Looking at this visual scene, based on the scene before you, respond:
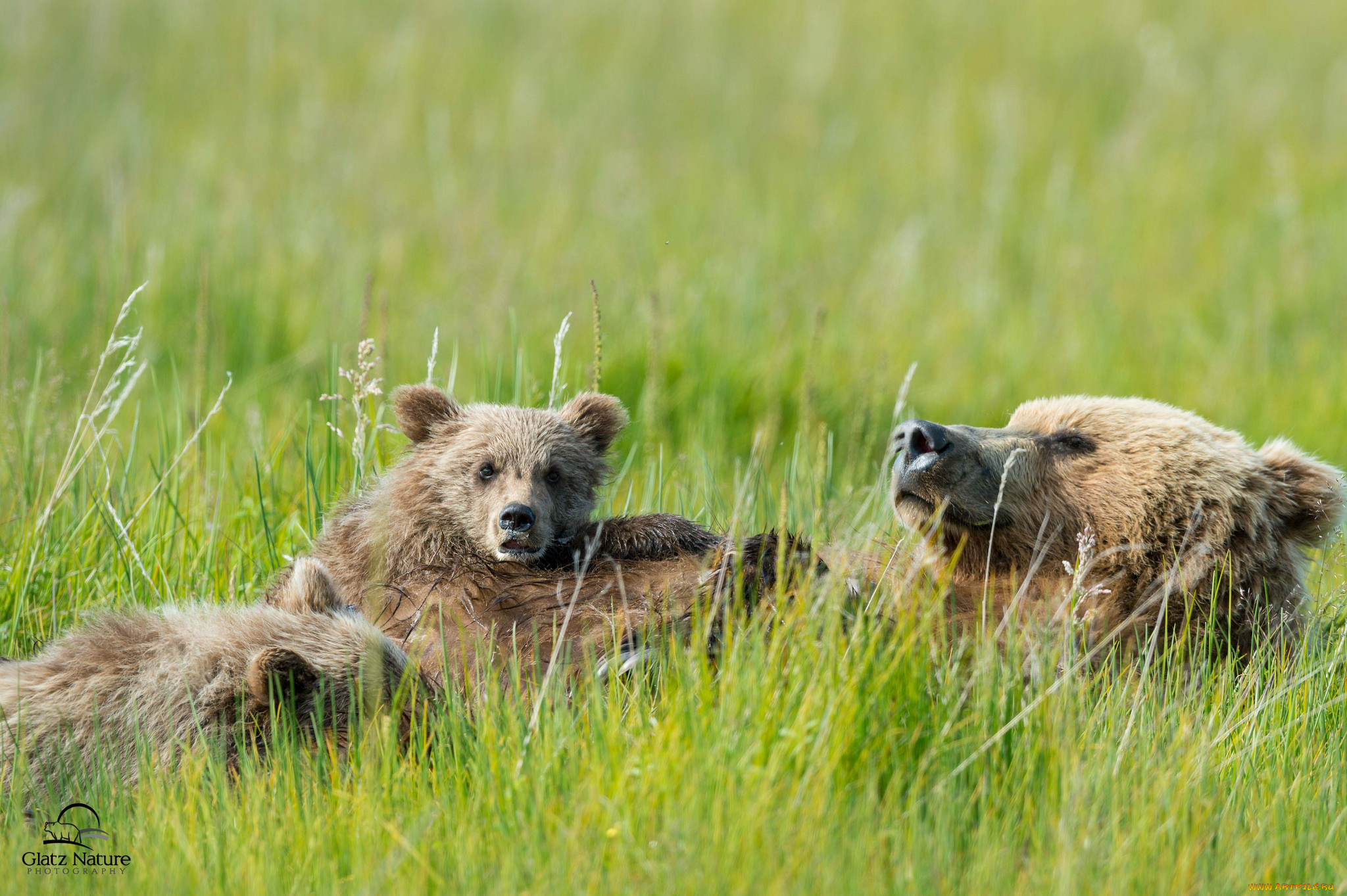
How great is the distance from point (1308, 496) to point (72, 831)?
3.52 m

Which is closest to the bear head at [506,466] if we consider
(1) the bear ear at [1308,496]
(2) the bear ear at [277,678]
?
(2) the bear ear at [277,678]

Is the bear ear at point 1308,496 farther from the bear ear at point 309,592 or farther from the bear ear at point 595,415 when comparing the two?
the bear ear at point 309,592

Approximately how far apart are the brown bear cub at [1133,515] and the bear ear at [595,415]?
3.73ft

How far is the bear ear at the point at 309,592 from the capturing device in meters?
3.64

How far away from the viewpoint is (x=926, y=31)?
1580cm

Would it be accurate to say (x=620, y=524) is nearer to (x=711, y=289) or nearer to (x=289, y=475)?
(x=289, y=475)

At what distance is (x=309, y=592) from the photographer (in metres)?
3.64

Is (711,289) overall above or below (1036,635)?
above

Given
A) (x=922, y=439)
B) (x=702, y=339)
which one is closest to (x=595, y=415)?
(x=922, y=439)

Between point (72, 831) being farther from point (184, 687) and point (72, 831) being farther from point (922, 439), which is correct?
point (922, 439)

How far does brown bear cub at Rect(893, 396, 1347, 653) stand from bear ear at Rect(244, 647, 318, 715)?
1.80 m

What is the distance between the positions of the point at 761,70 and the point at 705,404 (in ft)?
27.5

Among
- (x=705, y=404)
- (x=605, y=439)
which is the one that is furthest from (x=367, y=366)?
(x=705, y=404)

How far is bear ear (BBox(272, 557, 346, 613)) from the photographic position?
11.9 feet
